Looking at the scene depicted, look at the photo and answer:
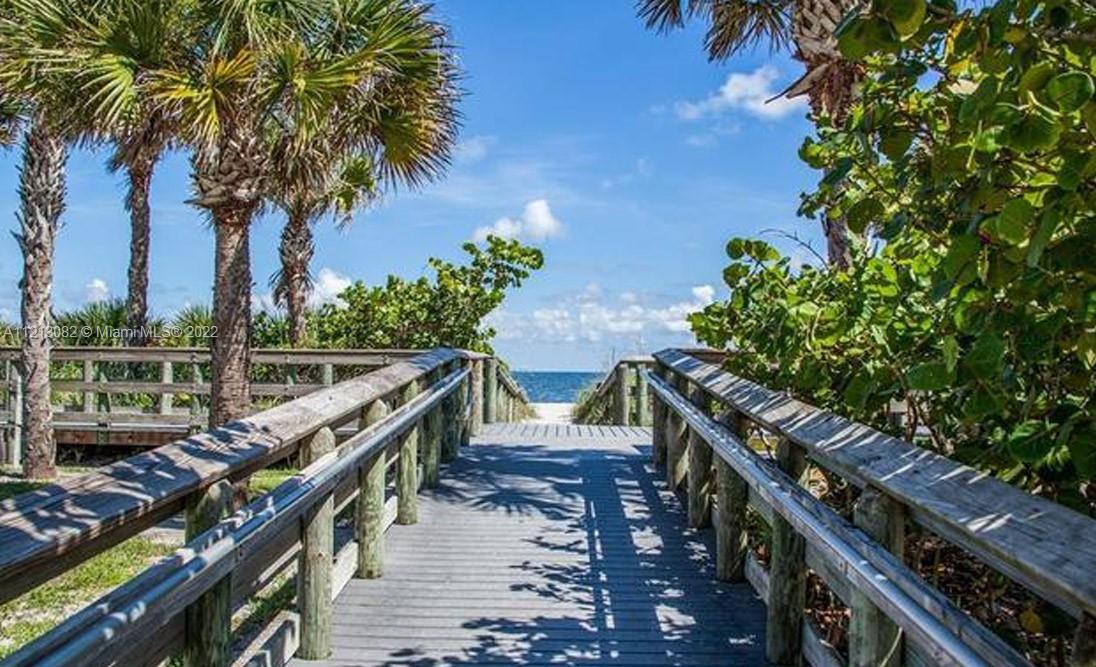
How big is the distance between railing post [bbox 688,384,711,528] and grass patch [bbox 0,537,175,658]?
329cm

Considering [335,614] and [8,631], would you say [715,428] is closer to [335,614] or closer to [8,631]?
[335,614]

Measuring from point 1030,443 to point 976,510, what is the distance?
353 mm

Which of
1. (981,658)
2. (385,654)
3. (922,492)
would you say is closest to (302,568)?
(385,654)

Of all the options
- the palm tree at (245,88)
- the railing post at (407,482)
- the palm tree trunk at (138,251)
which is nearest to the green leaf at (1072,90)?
the railing post at (407,482)

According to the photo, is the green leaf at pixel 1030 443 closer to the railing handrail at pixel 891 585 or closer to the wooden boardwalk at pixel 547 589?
the railing handrail at pixel 891 585

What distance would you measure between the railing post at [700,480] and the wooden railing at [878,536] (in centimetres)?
78

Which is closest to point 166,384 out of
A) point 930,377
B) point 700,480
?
point 700,480

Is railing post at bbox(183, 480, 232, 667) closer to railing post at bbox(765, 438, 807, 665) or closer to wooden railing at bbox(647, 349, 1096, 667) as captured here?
wooden railing at bbox(647, 349, 1096, 667)

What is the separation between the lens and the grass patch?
5344 millimetres

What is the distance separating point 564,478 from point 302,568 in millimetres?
4074

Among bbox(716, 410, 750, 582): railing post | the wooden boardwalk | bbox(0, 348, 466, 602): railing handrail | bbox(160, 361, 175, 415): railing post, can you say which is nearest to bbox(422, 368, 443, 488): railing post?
the wooden boardwalk

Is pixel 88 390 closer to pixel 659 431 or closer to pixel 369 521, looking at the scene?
pixel 659 431

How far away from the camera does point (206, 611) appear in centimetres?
246

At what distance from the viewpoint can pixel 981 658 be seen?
62.9 inches
